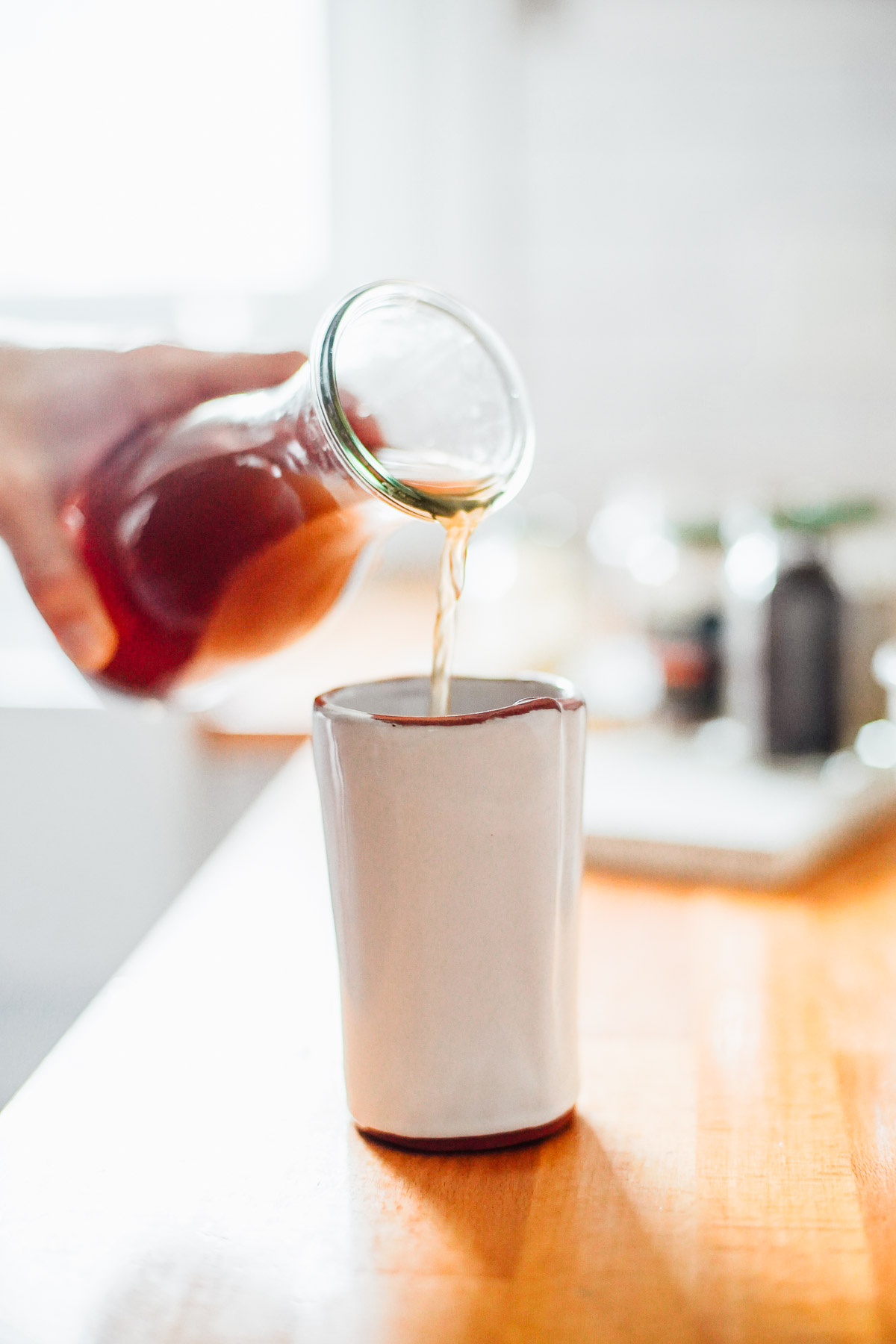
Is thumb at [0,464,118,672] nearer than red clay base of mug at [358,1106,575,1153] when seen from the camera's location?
No

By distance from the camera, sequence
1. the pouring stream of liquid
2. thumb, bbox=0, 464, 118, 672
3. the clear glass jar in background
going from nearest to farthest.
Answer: the pouring stream of liquid, thumb, bbox=0, 464, 118, 672, the clear glass jar in background

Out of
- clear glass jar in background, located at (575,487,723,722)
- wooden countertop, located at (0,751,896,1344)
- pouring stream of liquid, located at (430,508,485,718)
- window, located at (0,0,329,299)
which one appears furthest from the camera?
window, located at (0,0,329,299)

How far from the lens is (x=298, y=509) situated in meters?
0.53

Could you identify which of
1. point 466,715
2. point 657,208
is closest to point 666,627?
point 466,715

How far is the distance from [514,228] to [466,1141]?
1390mm

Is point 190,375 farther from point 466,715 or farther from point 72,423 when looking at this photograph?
point 466,715

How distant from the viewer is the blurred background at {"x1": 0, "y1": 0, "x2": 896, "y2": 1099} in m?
1.43

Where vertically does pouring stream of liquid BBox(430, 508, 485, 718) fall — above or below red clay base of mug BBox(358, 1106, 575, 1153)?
above

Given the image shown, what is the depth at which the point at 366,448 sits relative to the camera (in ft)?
1.60

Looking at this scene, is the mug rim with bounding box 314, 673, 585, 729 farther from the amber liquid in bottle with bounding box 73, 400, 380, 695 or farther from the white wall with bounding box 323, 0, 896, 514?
the white wall with bounding box 323, 0, 896, 514

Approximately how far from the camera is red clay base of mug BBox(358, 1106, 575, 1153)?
0.45m

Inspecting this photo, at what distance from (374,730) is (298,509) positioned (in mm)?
139

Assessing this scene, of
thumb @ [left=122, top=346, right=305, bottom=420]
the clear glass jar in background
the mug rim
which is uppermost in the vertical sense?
thumb @ [left=122, top=346, right=305, bottom=420]

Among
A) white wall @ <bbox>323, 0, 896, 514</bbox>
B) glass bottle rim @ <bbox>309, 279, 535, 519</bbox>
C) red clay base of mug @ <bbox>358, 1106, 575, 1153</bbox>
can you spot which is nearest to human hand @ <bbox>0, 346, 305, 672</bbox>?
glass bottle rim @ <bbox>309, 279, 535, 519</bbox>
